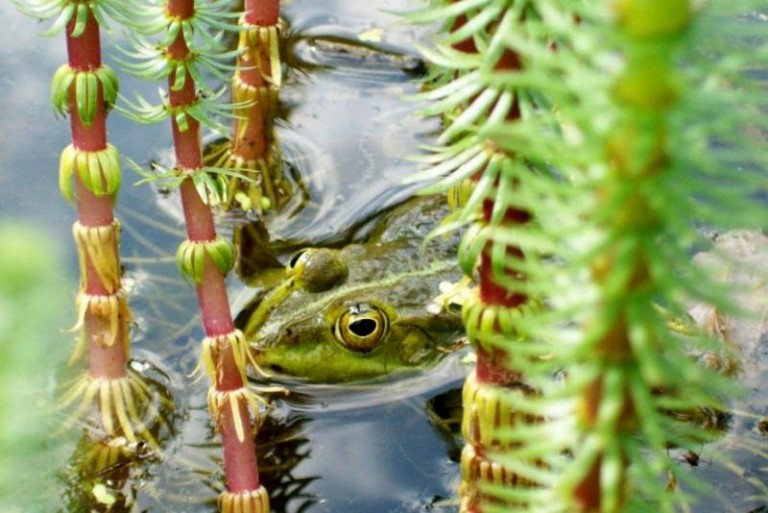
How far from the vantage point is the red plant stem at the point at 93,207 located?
3203 mm

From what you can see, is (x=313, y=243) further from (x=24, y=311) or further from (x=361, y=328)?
(x=24, y=311)

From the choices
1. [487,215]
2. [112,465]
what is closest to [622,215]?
[487,215]

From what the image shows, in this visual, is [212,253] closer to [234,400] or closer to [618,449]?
[234,400]

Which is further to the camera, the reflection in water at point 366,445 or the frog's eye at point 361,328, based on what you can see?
the frog's eye at point 361,328

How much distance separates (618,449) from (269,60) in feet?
12.5

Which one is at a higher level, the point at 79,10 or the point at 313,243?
the point at 79,10

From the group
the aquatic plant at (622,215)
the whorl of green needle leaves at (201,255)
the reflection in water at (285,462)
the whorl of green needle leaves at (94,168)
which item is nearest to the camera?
the aquatic plant at (622,215)

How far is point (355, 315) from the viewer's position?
443cm

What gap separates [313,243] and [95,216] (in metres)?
1.59

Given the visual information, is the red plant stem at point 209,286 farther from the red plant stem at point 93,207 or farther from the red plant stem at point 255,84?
the red plant stem at point 255,84

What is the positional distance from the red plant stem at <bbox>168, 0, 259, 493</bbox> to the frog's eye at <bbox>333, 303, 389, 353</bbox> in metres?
0.95

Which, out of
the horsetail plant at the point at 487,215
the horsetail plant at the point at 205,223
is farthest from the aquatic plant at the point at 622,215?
the horsetail plant at the point at 205,223

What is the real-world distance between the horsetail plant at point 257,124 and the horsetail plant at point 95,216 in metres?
0.99

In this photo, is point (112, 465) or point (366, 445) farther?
point (366, 445)
